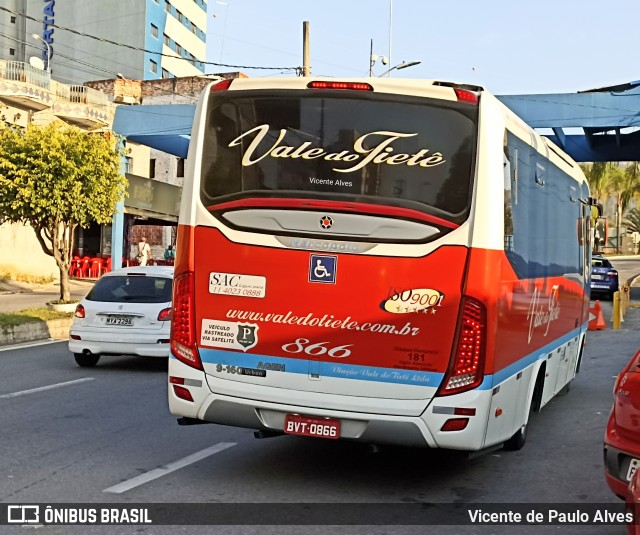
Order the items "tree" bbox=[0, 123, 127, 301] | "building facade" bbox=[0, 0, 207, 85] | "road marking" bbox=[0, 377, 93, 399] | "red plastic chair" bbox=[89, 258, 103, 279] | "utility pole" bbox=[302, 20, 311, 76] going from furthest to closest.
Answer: "building facade" bbox=[0, 0, 207, 85] → "red plastic chair" bbox=[89, 258, 103, 279] → "utility pole" bbox=[302, 20, 311, 76] → "tree" bbox=[0, 123, 127, 301] → "road marking" bbox=[0, 377, 93, 399]

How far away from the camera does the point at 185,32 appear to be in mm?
83688

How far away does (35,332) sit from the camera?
61.6ft

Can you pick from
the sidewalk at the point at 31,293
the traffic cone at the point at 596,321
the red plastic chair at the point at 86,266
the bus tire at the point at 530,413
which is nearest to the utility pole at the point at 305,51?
the sidewalk at the point at 31,293

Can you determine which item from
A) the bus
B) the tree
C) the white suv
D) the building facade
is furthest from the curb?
the building facade

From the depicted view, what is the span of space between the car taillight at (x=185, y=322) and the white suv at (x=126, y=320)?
6390 millimetres

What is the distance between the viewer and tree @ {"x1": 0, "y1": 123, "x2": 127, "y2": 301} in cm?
2109

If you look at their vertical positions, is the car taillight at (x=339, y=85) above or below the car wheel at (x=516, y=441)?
above

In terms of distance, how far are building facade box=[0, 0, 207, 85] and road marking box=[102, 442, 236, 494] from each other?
222 feet

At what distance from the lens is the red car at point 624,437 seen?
561cm

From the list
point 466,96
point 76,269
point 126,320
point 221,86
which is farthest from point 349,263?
point 76,269

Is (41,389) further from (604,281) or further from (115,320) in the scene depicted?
(604,281)

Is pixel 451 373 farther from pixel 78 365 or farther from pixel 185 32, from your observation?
pixel 185 32

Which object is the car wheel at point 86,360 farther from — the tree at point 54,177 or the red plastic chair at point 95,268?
the red plastic chair at point 95,268

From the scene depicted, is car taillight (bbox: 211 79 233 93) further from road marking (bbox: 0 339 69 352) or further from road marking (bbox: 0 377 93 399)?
road marking (bbox: 0 339 69 352)
